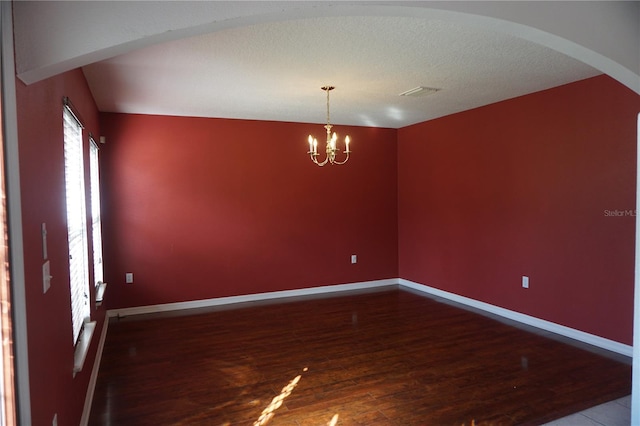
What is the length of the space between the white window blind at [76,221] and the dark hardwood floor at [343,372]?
680 millimetres

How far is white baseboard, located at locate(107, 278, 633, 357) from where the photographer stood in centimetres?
355

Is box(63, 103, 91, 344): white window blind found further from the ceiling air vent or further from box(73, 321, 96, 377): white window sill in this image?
the ceiling air vent

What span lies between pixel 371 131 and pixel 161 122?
2.93 meters

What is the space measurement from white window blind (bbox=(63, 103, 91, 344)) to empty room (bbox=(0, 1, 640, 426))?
1.2 inches

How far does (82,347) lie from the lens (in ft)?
8.18

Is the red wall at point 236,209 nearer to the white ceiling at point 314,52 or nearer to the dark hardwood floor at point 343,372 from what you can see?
the white ceiling at point 314,52

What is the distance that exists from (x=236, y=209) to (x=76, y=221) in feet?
8.70

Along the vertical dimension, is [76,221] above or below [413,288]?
above

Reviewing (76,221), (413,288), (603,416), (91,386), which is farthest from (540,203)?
(91,386)

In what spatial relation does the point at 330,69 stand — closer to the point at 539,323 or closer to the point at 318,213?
the point at 318,213

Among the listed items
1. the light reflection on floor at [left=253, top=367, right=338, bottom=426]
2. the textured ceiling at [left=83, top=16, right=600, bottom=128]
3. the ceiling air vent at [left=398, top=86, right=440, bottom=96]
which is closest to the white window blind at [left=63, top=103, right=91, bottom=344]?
the textured ceiling at [left=83, top=16, right=600, bottom=128]

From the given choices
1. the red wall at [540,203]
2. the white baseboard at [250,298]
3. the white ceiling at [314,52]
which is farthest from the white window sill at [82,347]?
the red wall at [540,203]

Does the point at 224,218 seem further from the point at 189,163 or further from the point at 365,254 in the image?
the point at 365,254

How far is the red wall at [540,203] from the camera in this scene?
11.0ft
